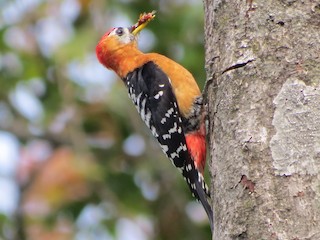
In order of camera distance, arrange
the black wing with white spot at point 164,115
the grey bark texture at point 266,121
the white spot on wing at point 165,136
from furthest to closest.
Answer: the white spot on wing at point 165,136 → the black wing with white spot at point 164,115 → the grey bark texture at point 266,121

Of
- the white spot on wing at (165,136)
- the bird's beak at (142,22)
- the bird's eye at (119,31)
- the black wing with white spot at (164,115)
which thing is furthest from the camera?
the bird's eye at (119,31)

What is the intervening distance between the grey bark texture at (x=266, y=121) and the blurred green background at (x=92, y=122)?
88.3 inches

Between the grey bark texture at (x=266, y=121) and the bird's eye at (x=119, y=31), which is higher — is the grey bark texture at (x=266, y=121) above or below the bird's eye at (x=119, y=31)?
below

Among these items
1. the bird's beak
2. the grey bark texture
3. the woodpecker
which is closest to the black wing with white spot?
the woodpecker

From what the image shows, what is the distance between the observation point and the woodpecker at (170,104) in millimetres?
4359

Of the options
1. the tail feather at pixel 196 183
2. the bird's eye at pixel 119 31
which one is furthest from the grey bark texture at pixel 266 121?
the bird's eye at pixel 119 31

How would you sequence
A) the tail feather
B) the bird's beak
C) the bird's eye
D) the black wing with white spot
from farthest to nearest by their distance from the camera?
the bird's eye < the bird's beak < the black wing with white spot < the tail feather

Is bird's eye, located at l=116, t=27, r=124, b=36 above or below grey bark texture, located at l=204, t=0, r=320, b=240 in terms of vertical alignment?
above

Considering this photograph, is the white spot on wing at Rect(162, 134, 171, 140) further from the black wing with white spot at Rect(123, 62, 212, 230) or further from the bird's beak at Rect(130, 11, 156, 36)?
the bird's beak at Rect(130, 11, 156, 36)

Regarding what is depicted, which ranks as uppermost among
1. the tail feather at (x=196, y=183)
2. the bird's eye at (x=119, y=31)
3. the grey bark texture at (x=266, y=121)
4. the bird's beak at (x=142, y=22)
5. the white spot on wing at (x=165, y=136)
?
the bird's eye at (x=119, y=31)

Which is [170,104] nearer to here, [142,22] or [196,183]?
[196,183]

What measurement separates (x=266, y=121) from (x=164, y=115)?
1.62 metres

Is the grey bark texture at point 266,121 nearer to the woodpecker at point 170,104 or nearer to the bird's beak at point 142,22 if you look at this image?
the woodpecker at point 170,104

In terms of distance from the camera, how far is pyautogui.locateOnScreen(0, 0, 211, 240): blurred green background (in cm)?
564
